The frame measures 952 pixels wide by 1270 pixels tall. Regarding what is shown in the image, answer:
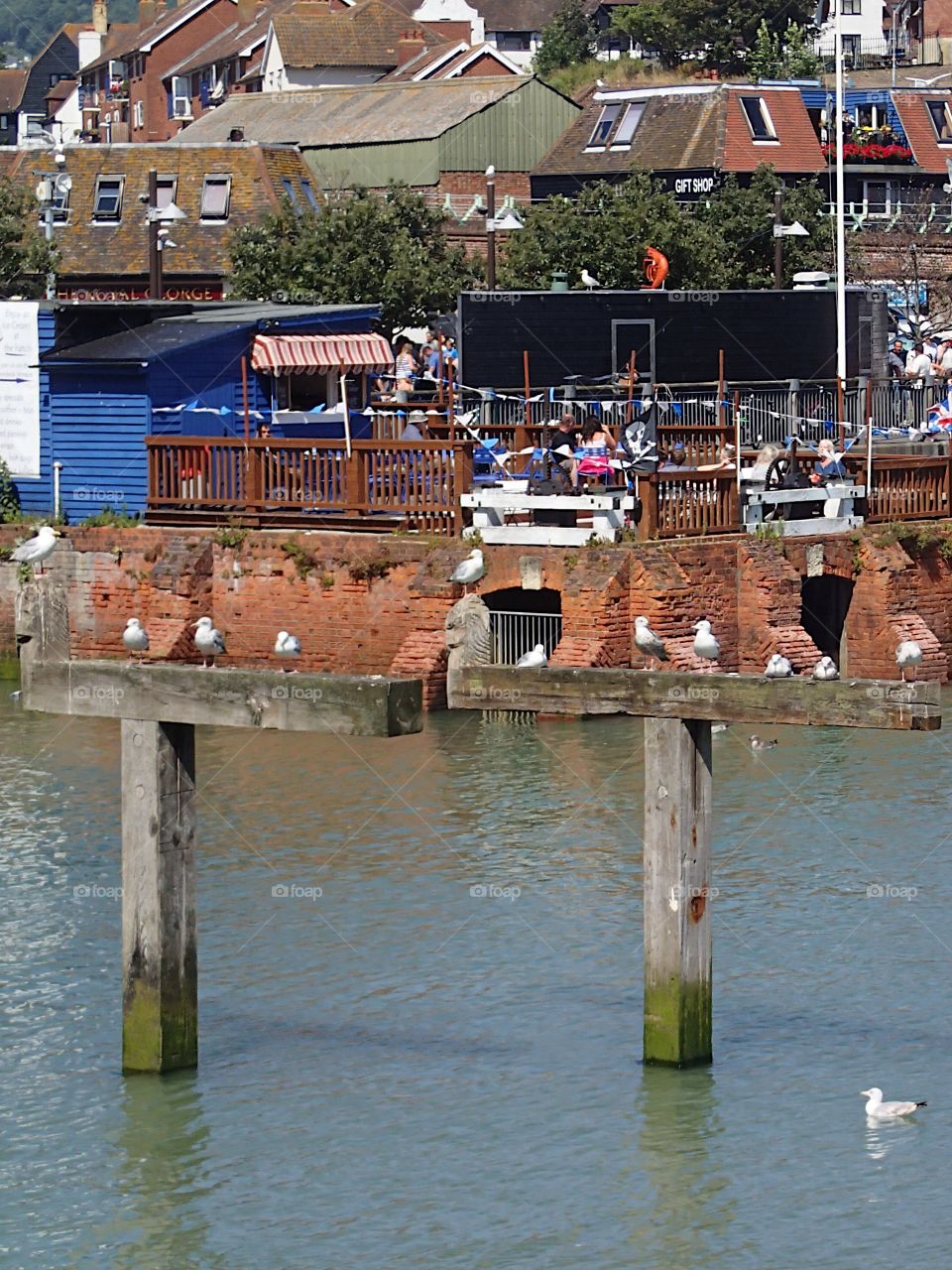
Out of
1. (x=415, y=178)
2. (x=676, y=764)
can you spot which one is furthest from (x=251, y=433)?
(x=415, y=178)

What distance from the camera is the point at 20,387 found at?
124 ft

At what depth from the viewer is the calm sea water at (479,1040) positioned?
16.3 meters

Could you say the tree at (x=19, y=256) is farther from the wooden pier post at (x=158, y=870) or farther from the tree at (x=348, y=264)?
the wooden pier post at (x=158, y=870)

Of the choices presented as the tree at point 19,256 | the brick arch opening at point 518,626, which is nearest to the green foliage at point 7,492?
the brick arch opening at point 518,626

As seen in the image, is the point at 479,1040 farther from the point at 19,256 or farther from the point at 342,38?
the point at 342,38

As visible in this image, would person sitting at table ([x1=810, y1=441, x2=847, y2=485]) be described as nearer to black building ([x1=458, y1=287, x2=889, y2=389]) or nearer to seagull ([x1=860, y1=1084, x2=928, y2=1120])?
black building ([x1=458, y1=287, x2=889, y2=389])

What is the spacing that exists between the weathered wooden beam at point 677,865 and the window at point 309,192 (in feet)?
181

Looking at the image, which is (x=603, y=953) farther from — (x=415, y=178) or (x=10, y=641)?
(x=415, y=178)

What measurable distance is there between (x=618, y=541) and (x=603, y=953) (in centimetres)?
1079

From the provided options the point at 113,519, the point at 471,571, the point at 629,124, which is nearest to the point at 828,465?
the point at 471,571

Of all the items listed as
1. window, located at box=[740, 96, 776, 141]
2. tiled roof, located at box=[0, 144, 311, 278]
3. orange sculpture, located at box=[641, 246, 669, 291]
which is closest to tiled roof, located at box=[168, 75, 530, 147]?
window, located at box=[740, 96, 776, 141]

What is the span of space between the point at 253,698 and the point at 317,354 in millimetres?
21063

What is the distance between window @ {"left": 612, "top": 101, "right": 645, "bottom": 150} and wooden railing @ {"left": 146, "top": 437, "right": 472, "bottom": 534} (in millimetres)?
48743

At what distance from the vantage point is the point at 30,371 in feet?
123
